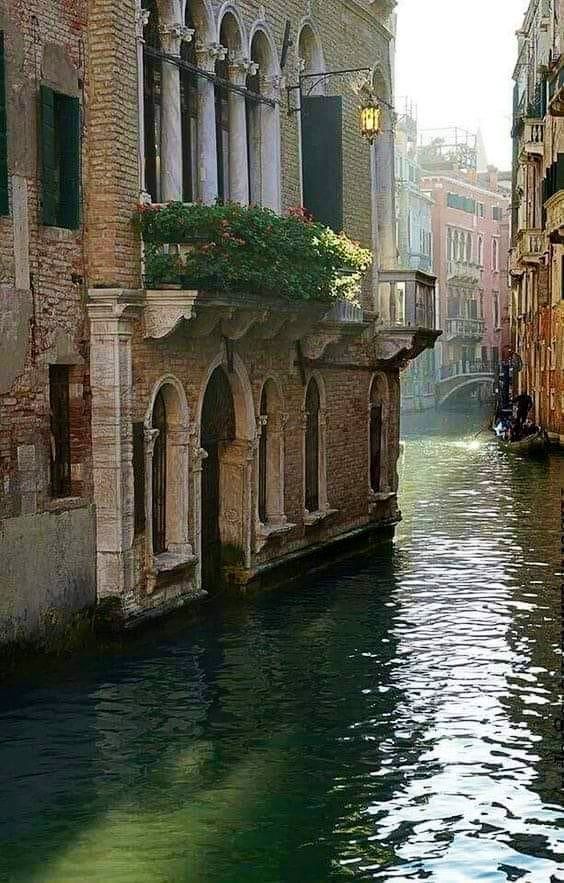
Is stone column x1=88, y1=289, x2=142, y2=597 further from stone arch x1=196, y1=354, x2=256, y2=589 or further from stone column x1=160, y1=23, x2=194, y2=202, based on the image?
stone arch x1=196, y1=354, x2=256, y2=589

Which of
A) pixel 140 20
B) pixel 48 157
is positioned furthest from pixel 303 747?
pixel 140 20

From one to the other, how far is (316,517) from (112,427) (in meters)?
4.97

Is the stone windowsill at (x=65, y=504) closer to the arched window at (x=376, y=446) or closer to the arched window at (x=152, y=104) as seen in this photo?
the arched window at (x=152, y=104)

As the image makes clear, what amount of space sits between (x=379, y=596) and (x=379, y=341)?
14.7 feet

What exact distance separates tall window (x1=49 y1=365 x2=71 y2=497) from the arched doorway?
2318 mm

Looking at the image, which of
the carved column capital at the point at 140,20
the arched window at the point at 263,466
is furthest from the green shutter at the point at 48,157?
the arched window at the point at 263,466

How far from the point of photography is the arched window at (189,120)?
1305cm

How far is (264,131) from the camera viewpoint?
1471cm

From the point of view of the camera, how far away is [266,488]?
15148 millimetres

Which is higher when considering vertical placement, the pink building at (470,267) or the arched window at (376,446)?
the pink building at (470,267)

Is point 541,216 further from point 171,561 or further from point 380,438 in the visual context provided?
point 171,561

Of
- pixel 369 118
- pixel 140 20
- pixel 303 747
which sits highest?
pixel 140 20

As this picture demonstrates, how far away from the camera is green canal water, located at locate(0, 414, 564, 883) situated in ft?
23.9

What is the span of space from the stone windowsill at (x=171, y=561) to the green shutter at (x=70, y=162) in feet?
9.32
